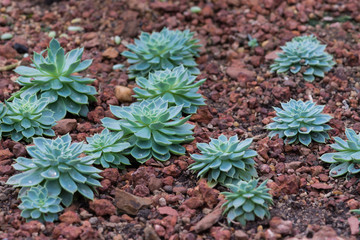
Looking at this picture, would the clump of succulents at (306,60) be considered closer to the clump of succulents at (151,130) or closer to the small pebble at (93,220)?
the clump of succulents at (151,130)

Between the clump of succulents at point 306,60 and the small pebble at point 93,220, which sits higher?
the clump of succulents at point 306,60

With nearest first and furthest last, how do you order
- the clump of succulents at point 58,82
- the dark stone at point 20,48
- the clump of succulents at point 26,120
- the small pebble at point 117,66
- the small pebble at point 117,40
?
the clump of succulents at point 26,120 → the clump of succulents at point 58,82 → the small pebble at point 117,66 → the dark stone at point 20,48 → the small pebble at point 117,40

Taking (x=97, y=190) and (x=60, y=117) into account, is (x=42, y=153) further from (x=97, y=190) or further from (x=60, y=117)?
(x=60, y=117)

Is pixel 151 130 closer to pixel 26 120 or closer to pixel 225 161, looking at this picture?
Result: pixel 225 161

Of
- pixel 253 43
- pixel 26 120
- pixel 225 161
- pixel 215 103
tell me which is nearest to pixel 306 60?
pixel 253 43

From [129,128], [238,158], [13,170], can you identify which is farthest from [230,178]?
[13,170]

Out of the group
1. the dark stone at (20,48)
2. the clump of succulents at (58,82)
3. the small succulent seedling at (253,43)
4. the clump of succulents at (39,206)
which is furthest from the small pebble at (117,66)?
the clump of succulents at (39,206)

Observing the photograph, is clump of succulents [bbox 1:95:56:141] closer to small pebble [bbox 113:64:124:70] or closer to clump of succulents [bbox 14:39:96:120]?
clump of succulents [bbox 14:39:96:120]
